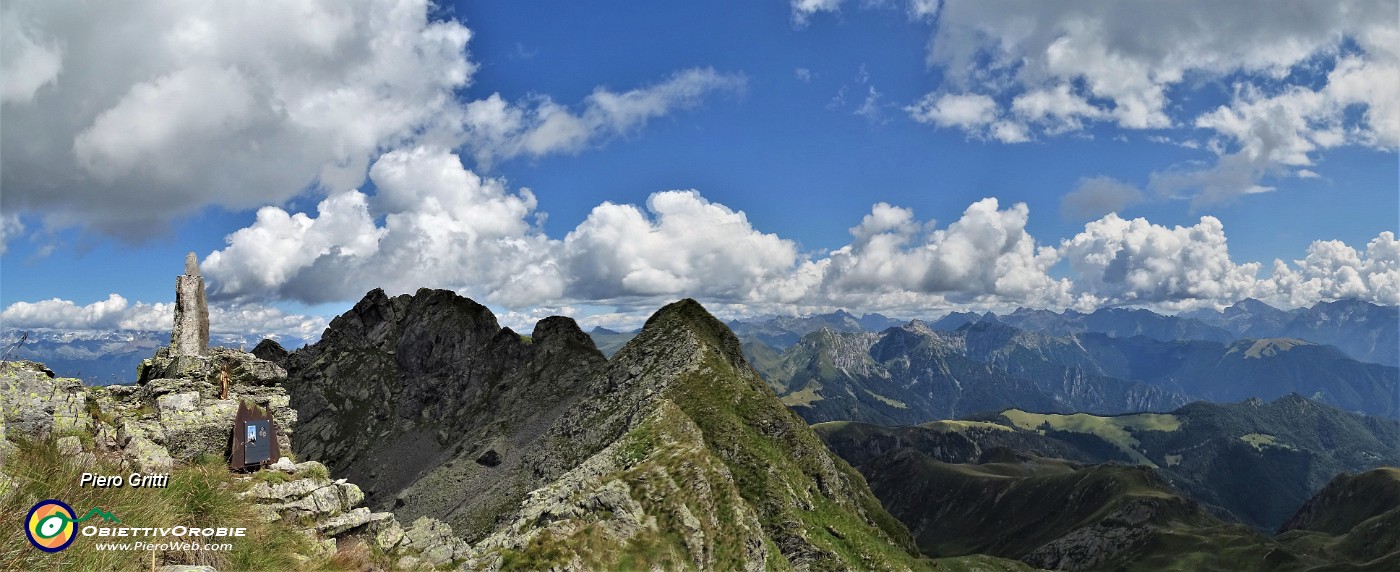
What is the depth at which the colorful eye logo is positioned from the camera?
35.9 feet

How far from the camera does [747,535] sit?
83938 millimetres

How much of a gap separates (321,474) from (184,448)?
7006mm

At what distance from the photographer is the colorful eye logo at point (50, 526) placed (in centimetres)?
1094

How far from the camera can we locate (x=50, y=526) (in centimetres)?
1130

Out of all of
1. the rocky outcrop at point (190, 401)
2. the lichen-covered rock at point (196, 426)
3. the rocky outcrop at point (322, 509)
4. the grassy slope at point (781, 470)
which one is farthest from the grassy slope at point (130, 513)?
the grassy slope at point (781, 470)

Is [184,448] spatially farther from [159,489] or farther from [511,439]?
[511,439]

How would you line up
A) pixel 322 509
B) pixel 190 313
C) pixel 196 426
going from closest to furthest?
pixel 322 509 → pixel 196 426 → pixel 190 313

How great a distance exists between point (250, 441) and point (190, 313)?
22.4 metres

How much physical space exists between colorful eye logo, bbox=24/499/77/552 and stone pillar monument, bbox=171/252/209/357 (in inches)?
1673

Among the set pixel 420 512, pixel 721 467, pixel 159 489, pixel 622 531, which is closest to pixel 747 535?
pixel 721 467

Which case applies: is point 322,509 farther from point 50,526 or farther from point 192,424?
point 50,526

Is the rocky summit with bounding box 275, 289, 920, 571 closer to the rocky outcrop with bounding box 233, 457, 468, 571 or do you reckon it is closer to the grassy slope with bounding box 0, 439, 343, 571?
the rocky outcrop with bounding box 233, 457, 468, 571

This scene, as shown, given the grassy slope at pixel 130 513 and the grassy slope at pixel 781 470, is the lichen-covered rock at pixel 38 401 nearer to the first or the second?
the grassy slope at pixel 130 513

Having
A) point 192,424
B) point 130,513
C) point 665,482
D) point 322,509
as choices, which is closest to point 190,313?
point 192,424
